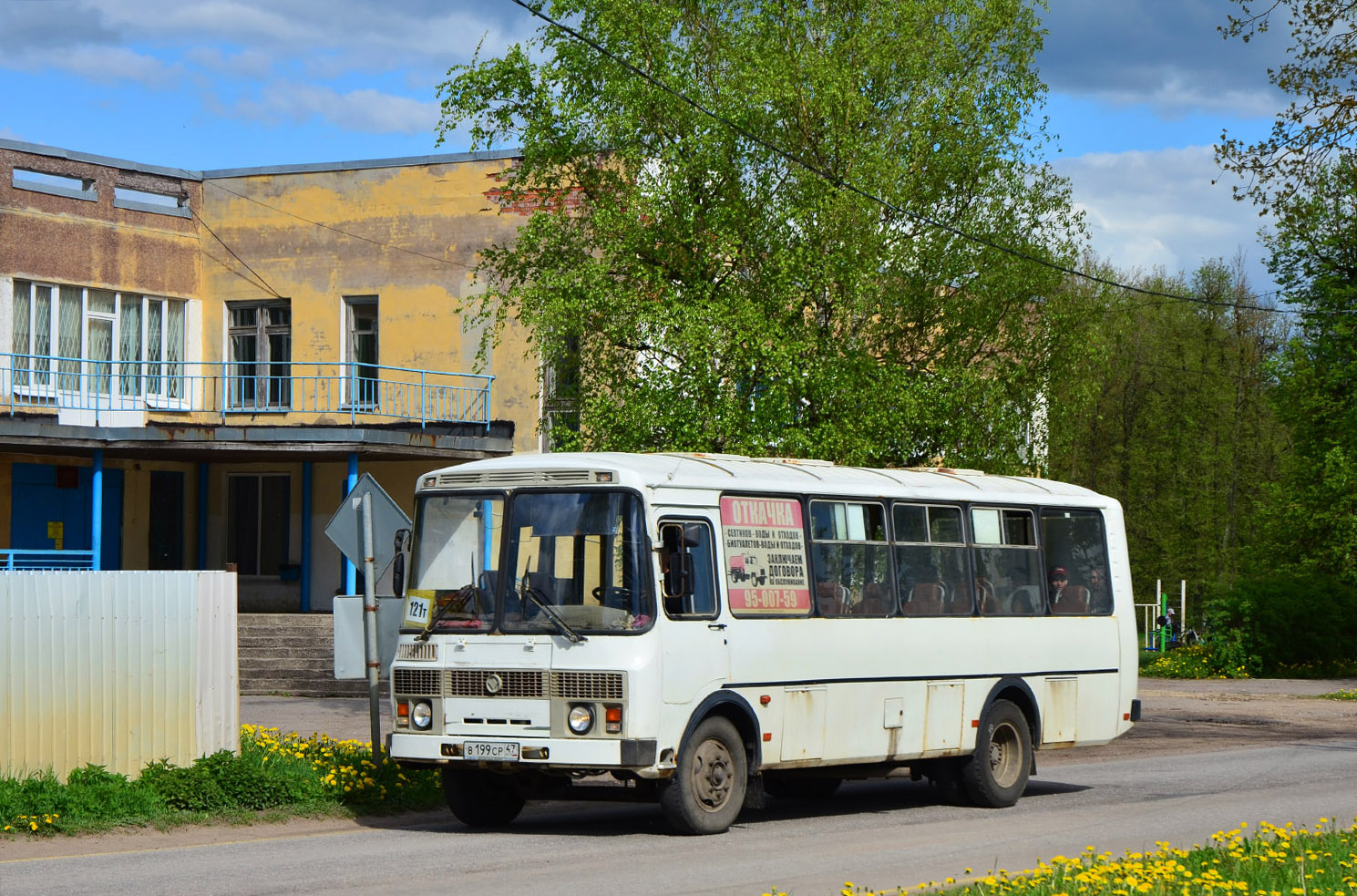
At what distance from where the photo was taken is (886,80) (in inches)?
1060

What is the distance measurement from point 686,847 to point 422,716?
227 centimetres

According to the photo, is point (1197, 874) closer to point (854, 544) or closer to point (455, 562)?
point (854, 544)

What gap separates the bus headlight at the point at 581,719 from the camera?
1257 cm

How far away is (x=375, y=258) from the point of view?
112 ft

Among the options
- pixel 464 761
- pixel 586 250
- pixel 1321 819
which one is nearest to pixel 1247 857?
pixel 1321 819

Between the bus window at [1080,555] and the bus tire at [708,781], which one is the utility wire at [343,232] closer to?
the bus window at [1080,555]

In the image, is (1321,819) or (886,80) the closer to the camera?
(1321,819)

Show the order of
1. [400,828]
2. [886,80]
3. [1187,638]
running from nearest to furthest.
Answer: [400,828], [886,80], [1187,638]

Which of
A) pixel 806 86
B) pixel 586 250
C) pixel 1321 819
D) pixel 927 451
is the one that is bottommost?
pixel 1321 819

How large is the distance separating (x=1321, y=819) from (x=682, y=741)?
203 inches

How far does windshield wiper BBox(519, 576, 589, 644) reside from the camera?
1272cm

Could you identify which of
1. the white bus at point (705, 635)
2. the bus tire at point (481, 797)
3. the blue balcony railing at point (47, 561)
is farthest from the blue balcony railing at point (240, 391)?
the bus tire at point (481, 797)

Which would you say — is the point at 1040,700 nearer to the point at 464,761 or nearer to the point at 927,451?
the point at 464,761

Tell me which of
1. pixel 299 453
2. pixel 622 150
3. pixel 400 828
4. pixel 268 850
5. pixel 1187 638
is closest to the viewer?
pixel 268 850
